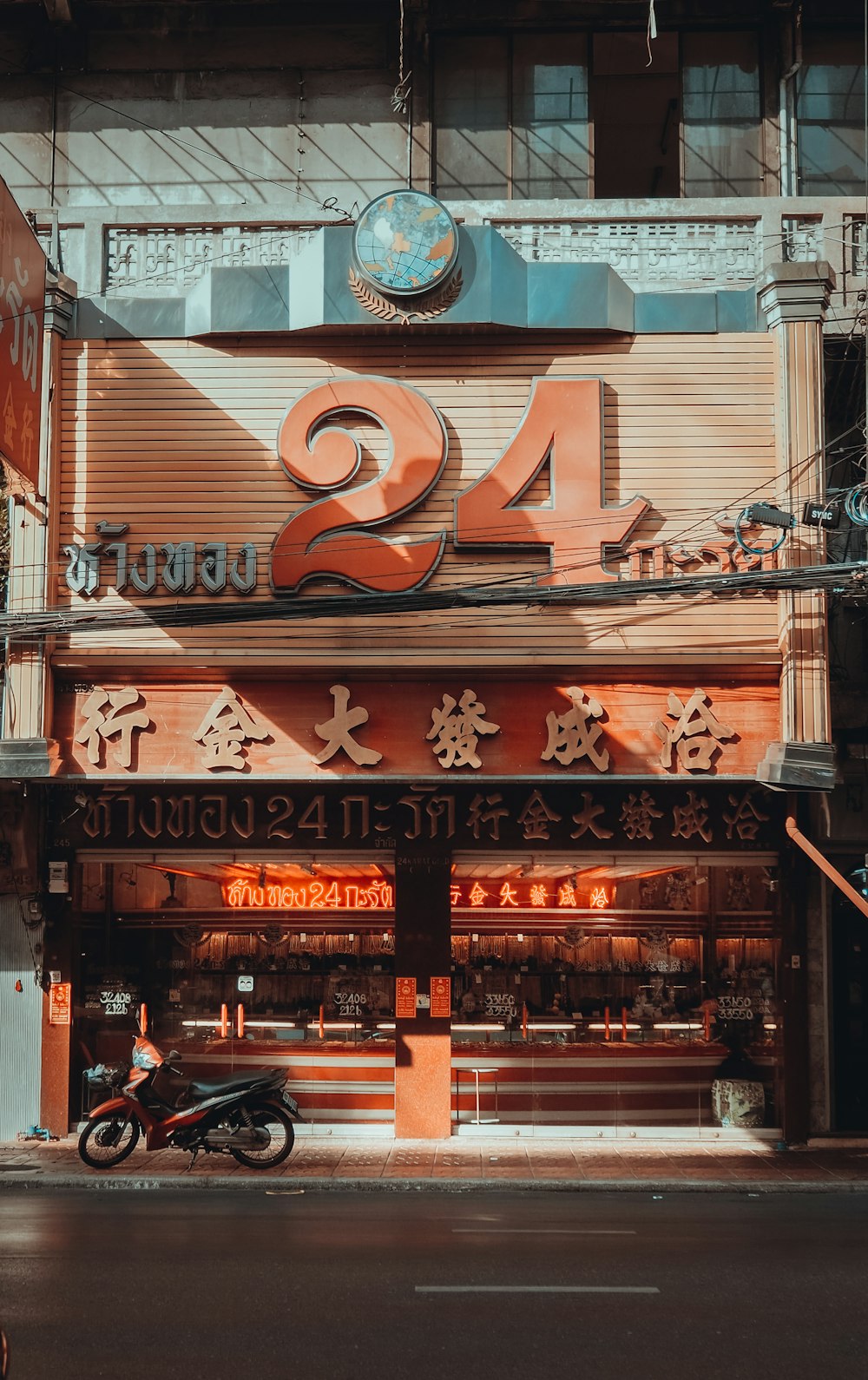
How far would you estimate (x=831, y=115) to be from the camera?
19.5 meters

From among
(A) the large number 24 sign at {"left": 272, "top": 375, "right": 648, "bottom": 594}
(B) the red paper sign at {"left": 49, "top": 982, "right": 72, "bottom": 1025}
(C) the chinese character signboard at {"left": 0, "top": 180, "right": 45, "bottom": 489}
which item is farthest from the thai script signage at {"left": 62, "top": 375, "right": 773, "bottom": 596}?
(B) the red paper sign at {"left": 49, "top": 982, "right": 72, "bottom": 1025}

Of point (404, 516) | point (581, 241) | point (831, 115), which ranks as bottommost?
point (404, 516)

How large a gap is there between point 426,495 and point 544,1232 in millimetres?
8470

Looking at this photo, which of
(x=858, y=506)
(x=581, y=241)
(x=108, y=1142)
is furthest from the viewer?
(x=581, y=241)

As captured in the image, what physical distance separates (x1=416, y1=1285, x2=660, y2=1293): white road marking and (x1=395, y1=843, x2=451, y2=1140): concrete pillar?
24.0ft

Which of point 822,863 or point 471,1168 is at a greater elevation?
point 822,863

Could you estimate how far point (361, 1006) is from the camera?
18.1 m

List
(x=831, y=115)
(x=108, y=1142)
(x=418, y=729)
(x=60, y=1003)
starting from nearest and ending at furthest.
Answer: (x=108, y=1142)
(x=418, y=729)
(x=60, y=1003)
(x=831, y=115)

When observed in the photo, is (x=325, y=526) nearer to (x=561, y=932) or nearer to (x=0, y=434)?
(x=0, y=434)

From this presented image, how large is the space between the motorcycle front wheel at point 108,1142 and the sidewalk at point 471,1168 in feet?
0.48

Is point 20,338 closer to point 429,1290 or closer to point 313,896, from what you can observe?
point 313,896

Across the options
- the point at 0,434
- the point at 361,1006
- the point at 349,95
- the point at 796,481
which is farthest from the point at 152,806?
the point at 349,95

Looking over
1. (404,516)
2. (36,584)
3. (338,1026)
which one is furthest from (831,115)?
(338,1026)

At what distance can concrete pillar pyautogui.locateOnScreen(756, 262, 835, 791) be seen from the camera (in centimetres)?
1559
